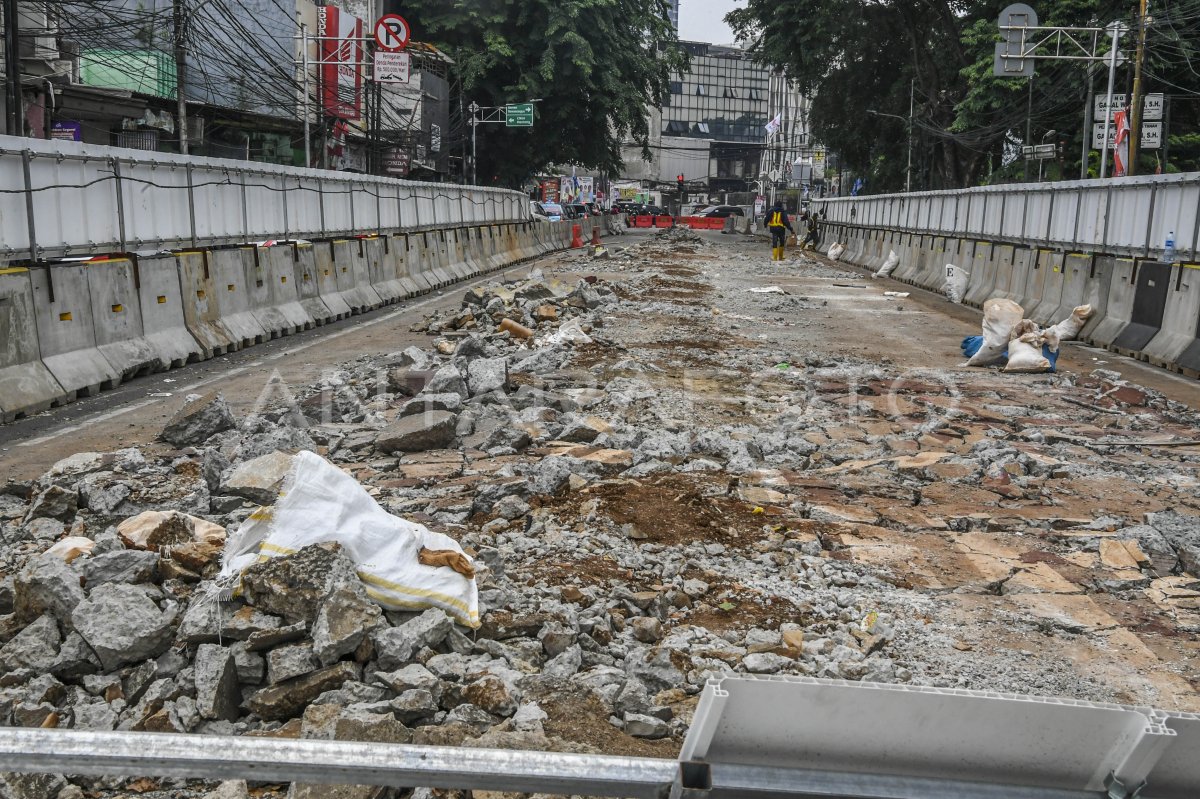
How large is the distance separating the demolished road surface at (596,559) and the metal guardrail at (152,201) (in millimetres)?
2977

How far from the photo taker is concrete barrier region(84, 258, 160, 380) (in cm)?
1134

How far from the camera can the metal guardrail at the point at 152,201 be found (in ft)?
36.2

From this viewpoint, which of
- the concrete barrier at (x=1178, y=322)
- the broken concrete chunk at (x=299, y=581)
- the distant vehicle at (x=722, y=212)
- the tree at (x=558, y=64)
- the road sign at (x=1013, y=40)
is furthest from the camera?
the distant vehicle at (x=722, y=212)

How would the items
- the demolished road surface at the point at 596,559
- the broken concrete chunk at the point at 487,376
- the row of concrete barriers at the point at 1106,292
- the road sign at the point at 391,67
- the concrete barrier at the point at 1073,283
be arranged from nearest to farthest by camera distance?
the demolished road surface at the point at 596,559
the broken concrete chunk at the point at 487,376
the row of concrete barriers at the point at 1106,292
the concrete barrier at the point at 1073,283
the road sign at the point at 391,67

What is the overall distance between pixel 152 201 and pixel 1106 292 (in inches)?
501

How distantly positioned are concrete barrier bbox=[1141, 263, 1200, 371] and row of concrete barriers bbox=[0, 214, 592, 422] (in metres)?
11.3

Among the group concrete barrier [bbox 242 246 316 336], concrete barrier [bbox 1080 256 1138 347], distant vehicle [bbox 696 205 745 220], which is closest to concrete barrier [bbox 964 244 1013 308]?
concrete barrier [bbox 1080 256 1138 347]

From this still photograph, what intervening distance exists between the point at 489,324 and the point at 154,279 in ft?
15.8

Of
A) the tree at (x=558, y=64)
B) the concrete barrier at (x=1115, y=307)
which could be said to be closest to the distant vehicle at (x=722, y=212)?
the tree at (x=558, y=64)

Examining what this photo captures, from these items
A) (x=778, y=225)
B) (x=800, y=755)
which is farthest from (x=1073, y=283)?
(x=778, y=225)

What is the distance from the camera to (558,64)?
51.1m

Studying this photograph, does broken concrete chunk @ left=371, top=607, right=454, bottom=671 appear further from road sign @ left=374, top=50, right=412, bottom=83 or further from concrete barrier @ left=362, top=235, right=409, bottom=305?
road sign @ left=374, top=50, right=412, bottom=83

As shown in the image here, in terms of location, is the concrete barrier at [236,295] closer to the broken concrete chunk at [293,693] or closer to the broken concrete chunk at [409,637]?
the broken concrete chunk at [409,637]

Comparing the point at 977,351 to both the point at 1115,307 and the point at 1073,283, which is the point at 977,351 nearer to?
the point at 1115,307
